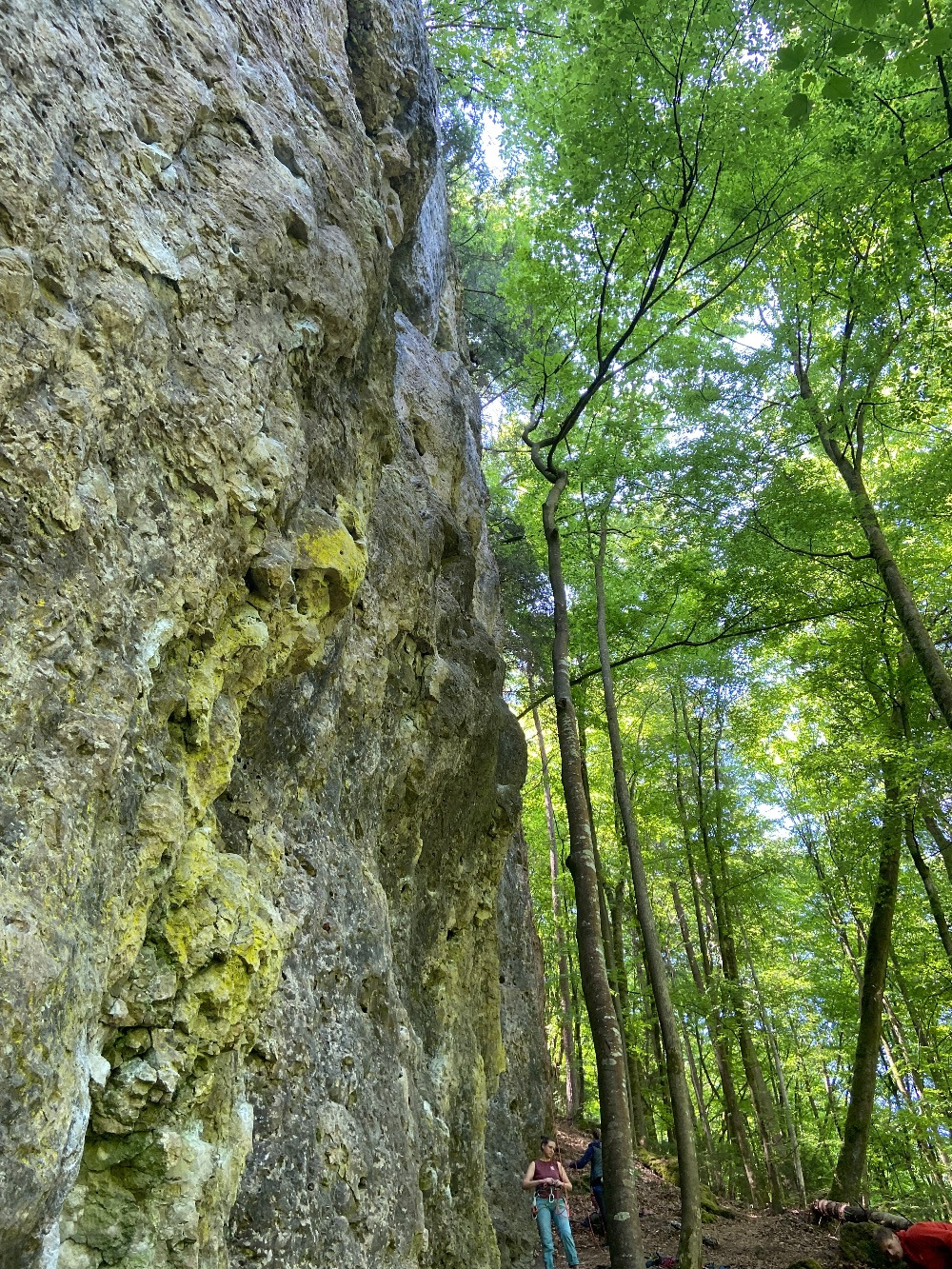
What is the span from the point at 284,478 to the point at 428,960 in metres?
5.04

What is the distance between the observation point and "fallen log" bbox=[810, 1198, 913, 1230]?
371 inches

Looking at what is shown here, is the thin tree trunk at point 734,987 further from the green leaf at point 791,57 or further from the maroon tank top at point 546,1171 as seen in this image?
the green leaf at point 791,57

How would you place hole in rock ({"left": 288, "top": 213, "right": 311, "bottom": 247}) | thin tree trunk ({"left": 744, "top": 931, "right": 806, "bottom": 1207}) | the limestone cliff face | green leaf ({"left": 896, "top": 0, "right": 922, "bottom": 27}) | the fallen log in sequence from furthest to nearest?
thin tree trunk ({"left": 744, "top": 931, "right": 806, "bottom": 1207}), the fallen log, hole in rock ({"left": 288, "top": 213, "right": 311, "bottom": 247}), green leaf ({"left": 896, "top": 0, "right": 922, "bottom": 27}), the limestone cliff face

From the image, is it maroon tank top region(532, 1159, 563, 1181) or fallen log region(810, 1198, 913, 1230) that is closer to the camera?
maroon tank top region(532, 1159, 563, 1181)

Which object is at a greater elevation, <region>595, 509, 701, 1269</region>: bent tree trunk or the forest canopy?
the forest canopy

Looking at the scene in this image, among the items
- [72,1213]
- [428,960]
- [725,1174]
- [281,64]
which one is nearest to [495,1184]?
[428,960]

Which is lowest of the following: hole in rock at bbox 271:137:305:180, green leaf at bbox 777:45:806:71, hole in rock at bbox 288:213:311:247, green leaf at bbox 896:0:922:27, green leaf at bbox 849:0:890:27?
green leaf at bbox 849:0:890:27

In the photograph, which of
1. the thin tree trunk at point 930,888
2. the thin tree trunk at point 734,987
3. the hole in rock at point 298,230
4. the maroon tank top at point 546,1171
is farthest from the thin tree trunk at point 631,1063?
the hole in rock at point 298,230

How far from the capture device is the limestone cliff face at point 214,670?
243 centimetres

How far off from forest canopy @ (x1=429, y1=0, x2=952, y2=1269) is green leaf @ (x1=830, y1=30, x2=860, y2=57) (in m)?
0.02

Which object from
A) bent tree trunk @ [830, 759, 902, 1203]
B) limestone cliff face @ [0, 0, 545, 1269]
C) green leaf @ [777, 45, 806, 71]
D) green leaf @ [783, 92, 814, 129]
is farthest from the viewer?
bent tree trunk @ [830, 759, 902, 1203]

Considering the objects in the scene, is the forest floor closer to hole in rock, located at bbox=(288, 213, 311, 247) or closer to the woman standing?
the woman standing

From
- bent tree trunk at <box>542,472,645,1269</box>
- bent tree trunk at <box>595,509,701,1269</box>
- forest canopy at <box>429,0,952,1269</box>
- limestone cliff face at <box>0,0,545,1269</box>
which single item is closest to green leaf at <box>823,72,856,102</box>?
forest canopy at <box>429,0,952,1269</box>

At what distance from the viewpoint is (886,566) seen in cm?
1073
